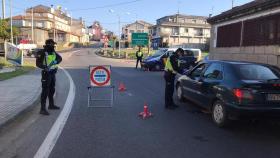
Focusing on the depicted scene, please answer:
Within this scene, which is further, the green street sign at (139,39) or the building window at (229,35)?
the green street sign at (139,39)

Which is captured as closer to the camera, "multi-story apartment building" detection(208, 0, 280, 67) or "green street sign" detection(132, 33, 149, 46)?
"multi-story apartment building" detection(208, 0, 280, 67)

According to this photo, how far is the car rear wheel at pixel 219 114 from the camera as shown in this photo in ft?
25.1

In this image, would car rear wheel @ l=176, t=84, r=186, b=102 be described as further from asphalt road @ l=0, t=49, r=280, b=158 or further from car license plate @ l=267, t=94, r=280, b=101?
car license plate @ l=267, t=94, r=280, b=101

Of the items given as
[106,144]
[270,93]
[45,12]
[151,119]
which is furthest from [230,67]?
[45,12]

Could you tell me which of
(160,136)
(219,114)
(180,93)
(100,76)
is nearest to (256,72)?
(219,114)

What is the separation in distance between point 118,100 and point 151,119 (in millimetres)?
3278

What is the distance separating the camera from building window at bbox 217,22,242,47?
19406 mm

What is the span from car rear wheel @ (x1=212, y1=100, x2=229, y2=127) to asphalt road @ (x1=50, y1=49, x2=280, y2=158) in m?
0.14

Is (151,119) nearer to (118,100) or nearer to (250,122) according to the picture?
(250,122)

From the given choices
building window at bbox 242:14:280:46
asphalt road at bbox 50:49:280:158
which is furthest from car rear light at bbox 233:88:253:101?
building window at bbox 242:14:280:46

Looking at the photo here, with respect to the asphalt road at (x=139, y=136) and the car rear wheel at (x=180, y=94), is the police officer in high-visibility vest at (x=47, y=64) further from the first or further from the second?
the car rear wheel at (x=180, y=94)

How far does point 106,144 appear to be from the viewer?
6.42 metres

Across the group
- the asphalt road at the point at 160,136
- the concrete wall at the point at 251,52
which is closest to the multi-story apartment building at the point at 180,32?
the concrete wall at the point at 251,52

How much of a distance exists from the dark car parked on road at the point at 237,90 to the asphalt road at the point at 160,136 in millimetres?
400
